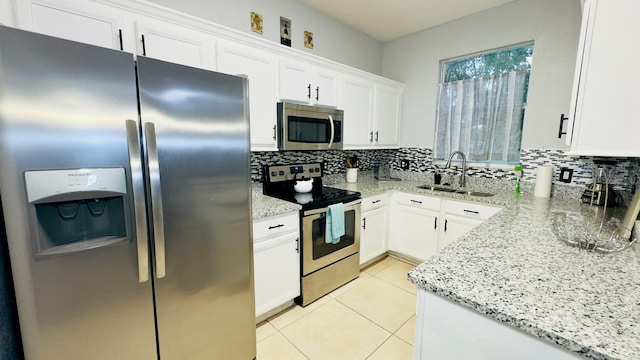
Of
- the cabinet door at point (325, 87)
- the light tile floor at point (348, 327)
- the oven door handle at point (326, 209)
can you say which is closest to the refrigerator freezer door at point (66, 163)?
the light tile floor at point (348, 327)

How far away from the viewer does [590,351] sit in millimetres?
585

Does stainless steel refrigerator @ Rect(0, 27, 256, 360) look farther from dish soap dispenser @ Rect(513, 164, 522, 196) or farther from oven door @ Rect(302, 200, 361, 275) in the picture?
dish soap dispenser @ Rect(513, 164, 522, 196)

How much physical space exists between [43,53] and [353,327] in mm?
2246

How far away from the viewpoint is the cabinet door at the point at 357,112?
9.23ft

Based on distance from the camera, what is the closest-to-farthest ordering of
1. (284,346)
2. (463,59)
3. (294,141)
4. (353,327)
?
(284,346) < (353,327) < (294,141) < (463,59)

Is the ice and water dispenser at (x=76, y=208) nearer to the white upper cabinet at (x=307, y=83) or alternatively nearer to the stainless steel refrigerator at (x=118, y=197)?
the stainless steel refrigerator at (x=118, y=197)

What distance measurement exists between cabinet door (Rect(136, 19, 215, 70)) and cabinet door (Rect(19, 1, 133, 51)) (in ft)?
0.26

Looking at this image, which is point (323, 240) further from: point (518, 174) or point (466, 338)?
point (518, 174)

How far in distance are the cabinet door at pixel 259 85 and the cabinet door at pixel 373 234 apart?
1.25 meters

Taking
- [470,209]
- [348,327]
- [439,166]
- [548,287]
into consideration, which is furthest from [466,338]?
[439,166]

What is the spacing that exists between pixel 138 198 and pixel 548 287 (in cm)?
153

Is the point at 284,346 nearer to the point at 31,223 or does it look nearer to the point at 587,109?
the point at 31,223

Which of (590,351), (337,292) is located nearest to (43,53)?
(590,351)

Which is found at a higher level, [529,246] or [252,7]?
[252,7]
